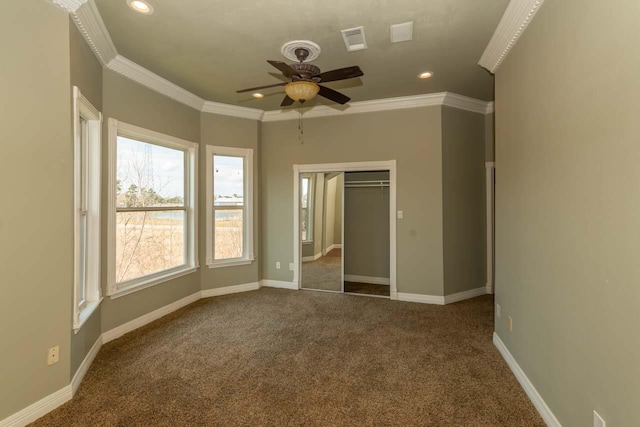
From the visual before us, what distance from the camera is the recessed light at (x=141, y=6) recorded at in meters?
2.33

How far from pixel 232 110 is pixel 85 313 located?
130 inches

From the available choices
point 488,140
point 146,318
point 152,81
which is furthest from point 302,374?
point 488,140

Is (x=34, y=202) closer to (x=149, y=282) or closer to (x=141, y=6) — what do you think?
(x=141, y=6)

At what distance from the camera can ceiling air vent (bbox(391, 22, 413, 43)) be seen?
2.63 m

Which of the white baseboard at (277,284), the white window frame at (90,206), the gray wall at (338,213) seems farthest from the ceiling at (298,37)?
the white baseboard at (277,284)

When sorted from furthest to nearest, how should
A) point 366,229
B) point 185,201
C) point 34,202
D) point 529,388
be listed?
point 366,229 < point 185,201 < point 529,388 < point 34,202

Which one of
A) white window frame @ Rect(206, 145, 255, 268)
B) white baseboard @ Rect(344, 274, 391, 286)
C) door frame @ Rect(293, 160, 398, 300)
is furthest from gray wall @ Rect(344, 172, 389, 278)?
white window frame @ Rect(206, 145, 255, 268)

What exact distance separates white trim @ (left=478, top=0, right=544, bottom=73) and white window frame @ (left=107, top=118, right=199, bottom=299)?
12.2ft

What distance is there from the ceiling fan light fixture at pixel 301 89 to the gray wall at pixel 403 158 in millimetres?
2119

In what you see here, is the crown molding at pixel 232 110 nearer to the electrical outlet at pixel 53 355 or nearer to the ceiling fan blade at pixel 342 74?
the ceiling fan blade at pixel 342 74

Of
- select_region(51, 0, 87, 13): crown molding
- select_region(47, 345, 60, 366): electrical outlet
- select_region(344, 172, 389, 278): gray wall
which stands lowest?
select_region(47, 345, 60, 366): electrical outlet

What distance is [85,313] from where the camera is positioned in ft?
8.52

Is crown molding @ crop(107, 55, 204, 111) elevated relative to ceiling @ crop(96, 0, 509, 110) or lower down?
lower down

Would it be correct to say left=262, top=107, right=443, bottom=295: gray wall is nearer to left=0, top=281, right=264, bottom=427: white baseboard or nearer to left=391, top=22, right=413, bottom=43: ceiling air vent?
left=0, top=281, right=264, bottom=427: white baseboard
